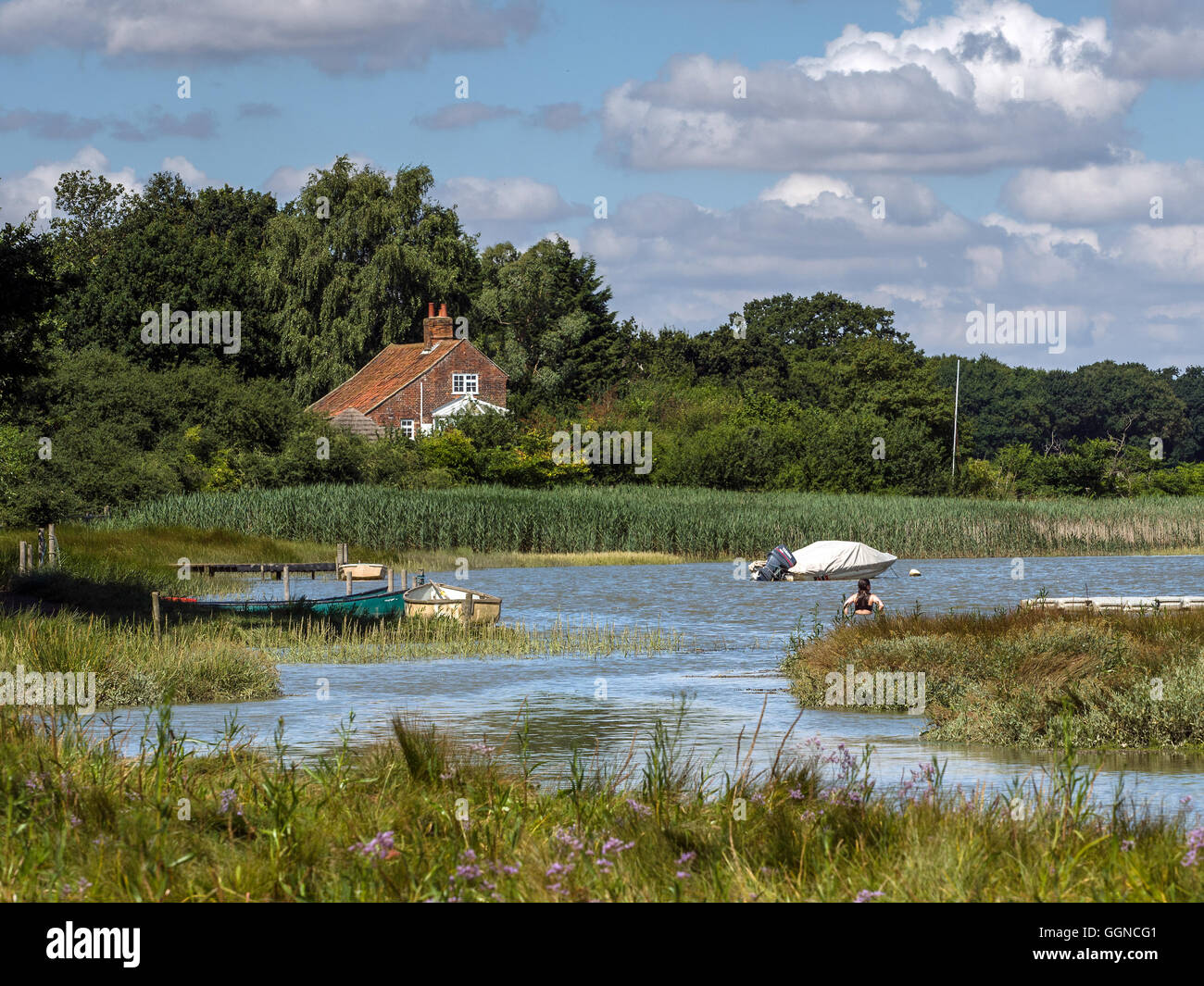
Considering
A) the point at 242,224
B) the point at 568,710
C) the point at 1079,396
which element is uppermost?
the point at 242,224

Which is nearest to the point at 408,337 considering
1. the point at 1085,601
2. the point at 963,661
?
the point at 1085,601

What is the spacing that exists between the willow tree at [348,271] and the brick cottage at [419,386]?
1.60 metres

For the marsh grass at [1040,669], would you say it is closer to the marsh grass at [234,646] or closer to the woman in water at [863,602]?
the woman in water at [863,602]

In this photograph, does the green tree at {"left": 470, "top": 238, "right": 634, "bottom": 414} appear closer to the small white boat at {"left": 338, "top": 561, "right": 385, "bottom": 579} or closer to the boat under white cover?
the boat under white cover

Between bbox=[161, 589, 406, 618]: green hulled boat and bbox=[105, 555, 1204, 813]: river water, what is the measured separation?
4.24m

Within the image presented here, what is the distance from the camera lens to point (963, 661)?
18.1m

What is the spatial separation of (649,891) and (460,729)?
9.43 meters

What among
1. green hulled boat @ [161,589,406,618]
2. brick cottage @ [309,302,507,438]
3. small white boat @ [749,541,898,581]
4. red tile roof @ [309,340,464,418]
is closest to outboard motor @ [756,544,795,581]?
small white boat @ [749,541,898,581]

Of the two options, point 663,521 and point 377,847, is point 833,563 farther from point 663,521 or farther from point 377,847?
point 377,847

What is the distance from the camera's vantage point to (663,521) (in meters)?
57.7

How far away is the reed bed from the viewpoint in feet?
176
